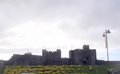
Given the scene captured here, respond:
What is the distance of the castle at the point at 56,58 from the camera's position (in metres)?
84.7

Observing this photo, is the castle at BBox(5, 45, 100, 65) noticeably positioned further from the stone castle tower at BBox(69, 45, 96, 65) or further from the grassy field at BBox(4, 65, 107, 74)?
the grassy field at BBox(4, 65, 107, 74)

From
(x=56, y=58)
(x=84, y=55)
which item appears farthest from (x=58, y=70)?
(x=84, y=55)

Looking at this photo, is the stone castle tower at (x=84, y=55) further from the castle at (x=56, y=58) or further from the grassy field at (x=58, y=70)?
the grassy field at (x=58, y=70)

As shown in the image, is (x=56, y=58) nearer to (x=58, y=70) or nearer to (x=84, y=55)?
(x=84, y=55)

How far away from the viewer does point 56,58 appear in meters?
89.8

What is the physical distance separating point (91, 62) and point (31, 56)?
743 inches

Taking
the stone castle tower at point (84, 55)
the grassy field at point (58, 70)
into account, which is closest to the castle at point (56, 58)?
the stone castle tower at point (84, 55)

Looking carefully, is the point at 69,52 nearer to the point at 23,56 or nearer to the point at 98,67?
the point at 23,56

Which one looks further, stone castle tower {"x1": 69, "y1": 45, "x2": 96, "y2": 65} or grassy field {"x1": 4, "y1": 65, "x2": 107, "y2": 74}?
stone castle tower {"x1": 69, "y1": 45, "x2": 96, "y2": 65}

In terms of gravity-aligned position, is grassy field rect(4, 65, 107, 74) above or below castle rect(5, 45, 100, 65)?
below

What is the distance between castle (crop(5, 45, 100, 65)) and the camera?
84.7 metres

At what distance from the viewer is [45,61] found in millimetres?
89125

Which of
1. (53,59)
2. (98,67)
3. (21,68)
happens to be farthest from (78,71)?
(53,59)

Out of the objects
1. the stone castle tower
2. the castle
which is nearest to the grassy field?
the castle
